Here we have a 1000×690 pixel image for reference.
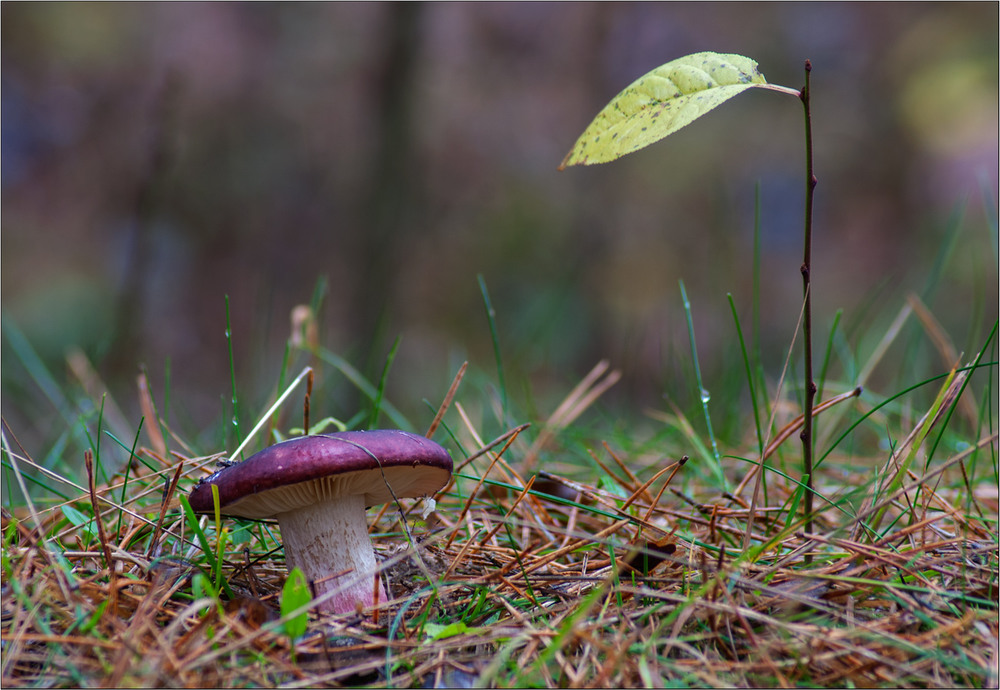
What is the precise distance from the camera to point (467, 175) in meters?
9.34

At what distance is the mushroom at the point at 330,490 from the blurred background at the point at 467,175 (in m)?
5.97

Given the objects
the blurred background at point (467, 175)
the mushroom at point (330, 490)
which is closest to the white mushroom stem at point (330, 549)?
the mushroom at point (330, 490)

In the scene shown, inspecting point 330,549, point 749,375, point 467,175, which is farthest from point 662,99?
point 467,175

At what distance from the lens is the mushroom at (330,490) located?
1.42 m

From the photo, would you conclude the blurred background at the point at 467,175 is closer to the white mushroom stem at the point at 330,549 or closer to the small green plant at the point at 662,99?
the white mushroom stem at the point at 330,549

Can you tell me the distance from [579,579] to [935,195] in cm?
914

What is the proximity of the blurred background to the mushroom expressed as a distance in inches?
235

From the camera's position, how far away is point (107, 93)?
881 cm

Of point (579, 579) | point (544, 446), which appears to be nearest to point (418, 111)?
point (544, 446)

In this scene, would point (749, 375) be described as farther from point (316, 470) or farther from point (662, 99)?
point (316, 470)

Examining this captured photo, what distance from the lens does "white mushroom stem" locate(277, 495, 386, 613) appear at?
5.24ft

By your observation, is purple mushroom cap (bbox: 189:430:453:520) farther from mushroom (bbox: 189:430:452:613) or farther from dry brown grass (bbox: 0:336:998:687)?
dry brown grass (bbox: 0:336:998:687)

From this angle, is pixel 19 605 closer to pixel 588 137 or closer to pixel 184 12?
pixel 588 137

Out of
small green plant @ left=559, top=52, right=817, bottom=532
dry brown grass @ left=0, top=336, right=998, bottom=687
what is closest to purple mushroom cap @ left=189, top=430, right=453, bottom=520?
dry brown grass @ left=0, top=336, right=998, bottom=687
